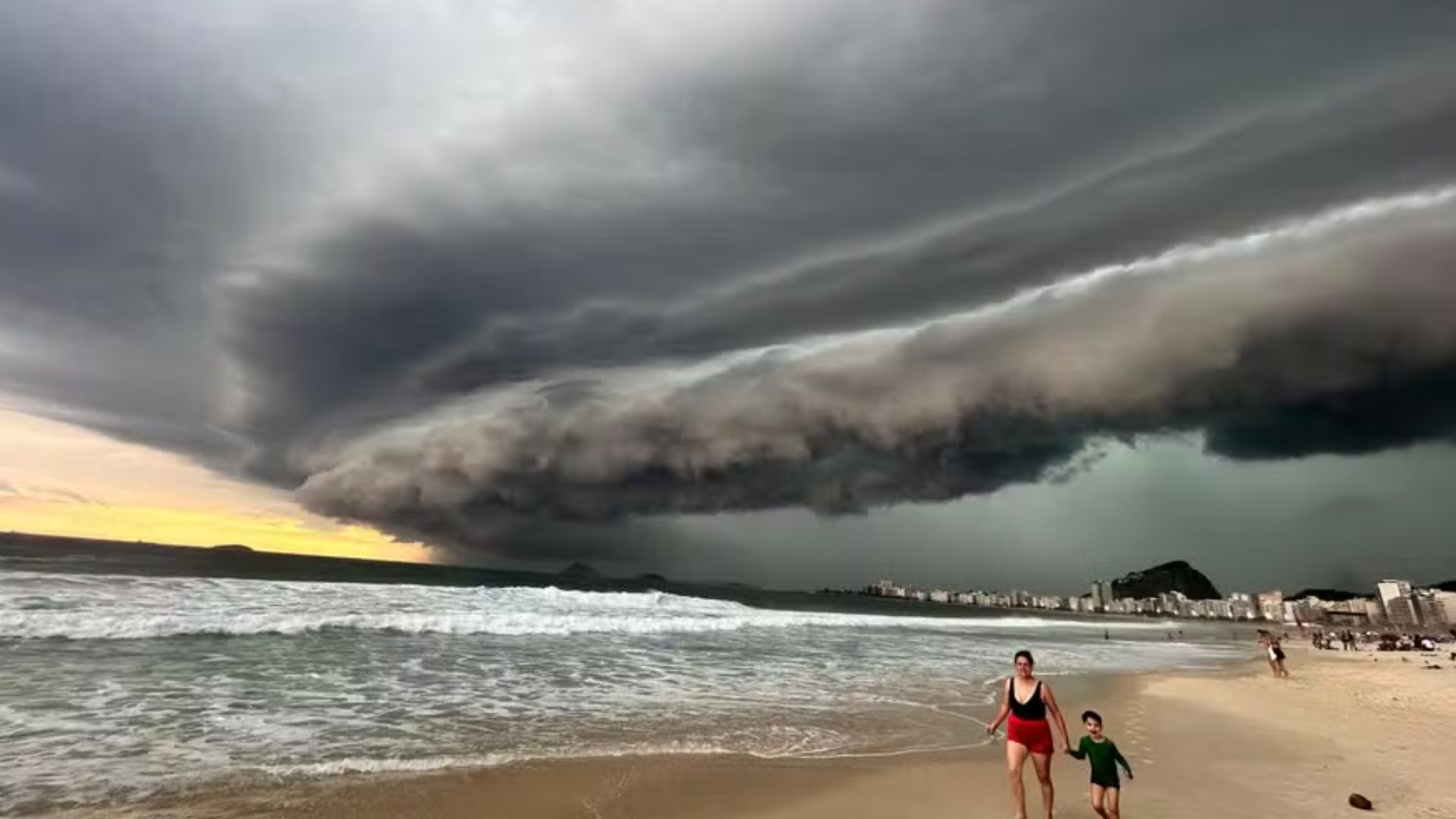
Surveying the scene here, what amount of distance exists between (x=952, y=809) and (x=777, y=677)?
1193 cm

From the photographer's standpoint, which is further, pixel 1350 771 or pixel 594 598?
pixel 594 598

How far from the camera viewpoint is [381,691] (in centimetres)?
1455

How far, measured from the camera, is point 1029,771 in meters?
9.74

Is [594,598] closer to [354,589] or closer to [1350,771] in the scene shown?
[354,589]

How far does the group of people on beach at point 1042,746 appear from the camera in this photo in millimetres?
7352


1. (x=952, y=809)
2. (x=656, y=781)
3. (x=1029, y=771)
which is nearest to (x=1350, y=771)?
(x=1029, y=771)

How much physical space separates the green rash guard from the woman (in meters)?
0.24

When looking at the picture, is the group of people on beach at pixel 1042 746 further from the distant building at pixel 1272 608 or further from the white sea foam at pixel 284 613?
the distant building at pixel 1272 608

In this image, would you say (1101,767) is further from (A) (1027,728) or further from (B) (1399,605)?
(B) (1399,605)

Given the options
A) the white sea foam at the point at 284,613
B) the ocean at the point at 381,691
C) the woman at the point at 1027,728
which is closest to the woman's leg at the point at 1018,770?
the woman at the point at 1027,728

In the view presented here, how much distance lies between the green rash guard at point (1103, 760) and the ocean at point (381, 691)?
169 inches

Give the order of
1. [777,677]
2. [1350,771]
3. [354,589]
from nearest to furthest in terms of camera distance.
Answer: [1350,771]
[777,677]
[354,589]

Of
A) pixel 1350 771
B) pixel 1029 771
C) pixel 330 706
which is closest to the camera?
pixel 1029 771

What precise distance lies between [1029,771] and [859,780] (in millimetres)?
2495
